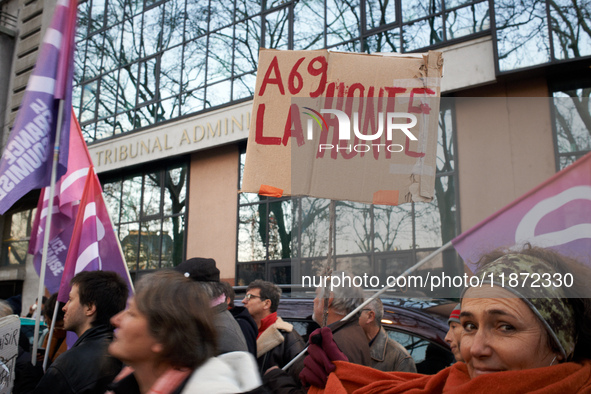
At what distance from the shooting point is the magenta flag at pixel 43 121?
4.32 metres

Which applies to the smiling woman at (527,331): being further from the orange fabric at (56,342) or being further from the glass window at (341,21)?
the glass window at (341,21)

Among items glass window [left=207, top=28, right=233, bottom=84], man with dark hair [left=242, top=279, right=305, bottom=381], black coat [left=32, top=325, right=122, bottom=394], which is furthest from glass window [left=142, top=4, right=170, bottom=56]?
black coat [left=32, top=325, right=122, bottom=394]

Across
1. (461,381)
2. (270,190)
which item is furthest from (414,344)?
(461,381)

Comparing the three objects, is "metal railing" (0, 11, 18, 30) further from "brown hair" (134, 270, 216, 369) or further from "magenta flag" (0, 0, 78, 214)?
"brown hair" (134, 270, 216, 369)

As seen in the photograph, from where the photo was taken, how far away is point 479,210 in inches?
378

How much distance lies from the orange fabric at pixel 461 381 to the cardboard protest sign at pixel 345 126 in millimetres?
1222

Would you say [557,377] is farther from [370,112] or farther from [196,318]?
[370,112]

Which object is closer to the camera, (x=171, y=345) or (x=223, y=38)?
(x=171, y=345)

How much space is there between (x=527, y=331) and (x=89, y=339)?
220cm

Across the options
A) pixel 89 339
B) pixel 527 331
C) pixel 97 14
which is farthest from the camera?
pixel 97 14

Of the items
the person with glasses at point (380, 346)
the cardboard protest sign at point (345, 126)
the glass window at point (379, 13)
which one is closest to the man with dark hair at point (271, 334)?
A: the person with glasses at point (380, 346)

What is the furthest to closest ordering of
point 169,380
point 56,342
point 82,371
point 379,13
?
1. point 379,13
2. point 56,342
3. point 82,371
4. point 169,380

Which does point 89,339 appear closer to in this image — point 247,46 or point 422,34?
point 422,34

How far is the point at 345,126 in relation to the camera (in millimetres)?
3375
